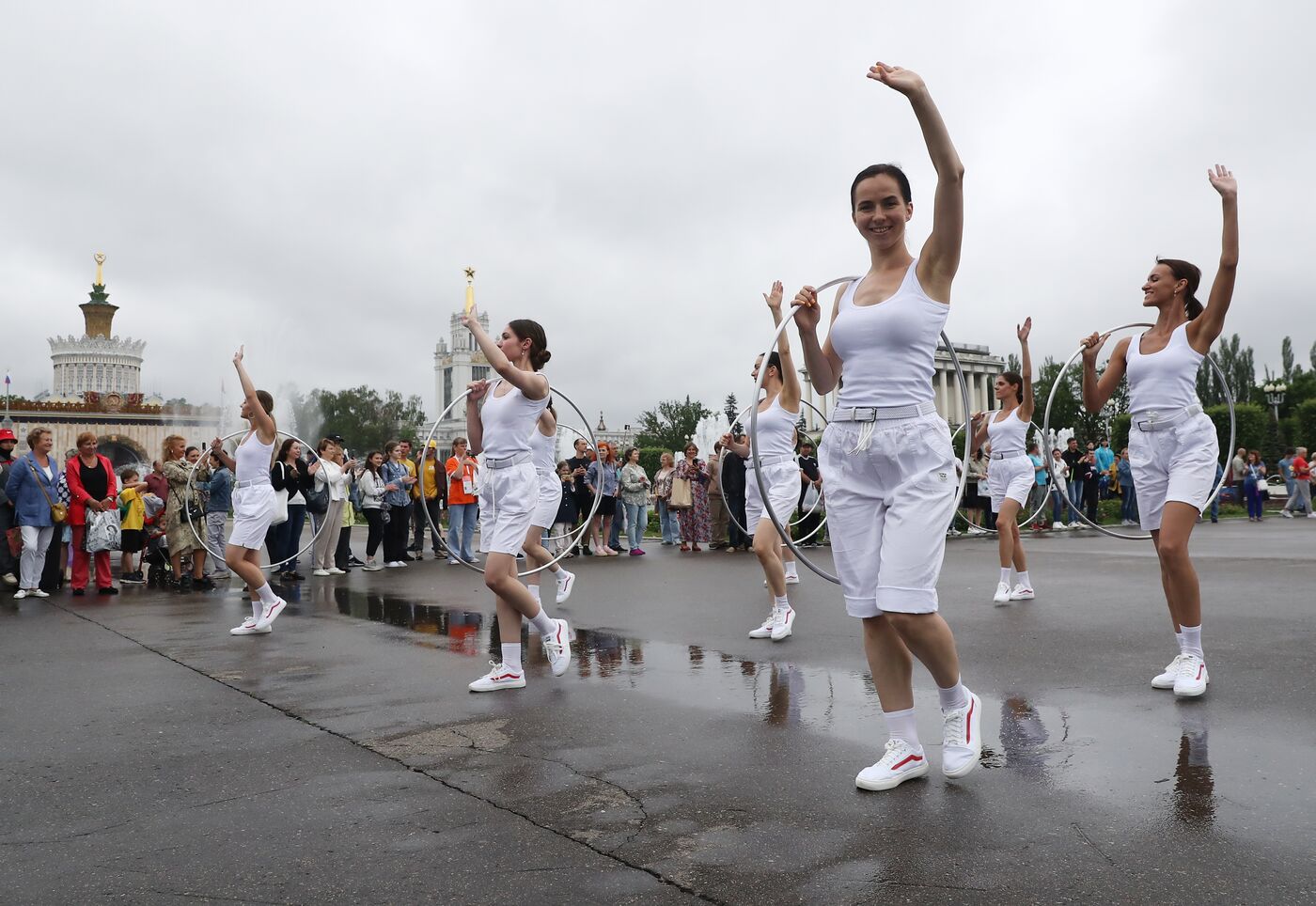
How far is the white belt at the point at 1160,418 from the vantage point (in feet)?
20.3

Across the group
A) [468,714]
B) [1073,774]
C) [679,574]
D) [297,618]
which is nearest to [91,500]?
[297,618]

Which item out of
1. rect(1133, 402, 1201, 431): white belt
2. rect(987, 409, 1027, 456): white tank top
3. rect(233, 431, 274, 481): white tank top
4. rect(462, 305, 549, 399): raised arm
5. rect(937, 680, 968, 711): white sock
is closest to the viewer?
rect(937, 680, 968, 711): white sock

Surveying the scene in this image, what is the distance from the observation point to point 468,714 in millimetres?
5934

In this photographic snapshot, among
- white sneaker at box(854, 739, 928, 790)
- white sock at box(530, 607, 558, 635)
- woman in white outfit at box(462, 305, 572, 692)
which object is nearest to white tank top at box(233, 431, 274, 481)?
woman in white outfit at box(462, 305, 572, 692)

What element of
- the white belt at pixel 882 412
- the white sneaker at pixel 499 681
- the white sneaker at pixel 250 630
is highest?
the white belt at pixel 882 412

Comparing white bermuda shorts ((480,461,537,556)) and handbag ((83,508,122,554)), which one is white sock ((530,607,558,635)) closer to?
white bermuda shorts ((480,461,537,556))

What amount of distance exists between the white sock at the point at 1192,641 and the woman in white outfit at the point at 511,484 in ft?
12.6

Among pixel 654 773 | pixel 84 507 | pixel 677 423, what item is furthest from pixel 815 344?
pixel 677 423

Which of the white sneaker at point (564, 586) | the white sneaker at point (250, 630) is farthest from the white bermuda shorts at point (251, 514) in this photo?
the white sneaker at point (564, 586)

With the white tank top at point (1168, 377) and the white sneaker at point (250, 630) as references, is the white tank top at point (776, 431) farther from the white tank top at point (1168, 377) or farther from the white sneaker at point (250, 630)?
the white sneaker at point (250, 630)

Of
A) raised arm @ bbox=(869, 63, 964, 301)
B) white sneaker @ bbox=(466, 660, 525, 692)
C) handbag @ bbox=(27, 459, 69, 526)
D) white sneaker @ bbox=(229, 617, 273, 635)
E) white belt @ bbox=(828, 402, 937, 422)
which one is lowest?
white sneaker @ bbox=(229, 617, 273, 635)

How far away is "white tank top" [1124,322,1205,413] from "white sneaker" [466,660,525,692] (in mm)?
4111

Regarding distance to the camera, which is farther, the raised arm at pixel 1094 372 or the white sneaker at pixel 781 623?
the white sneaker at pixel 781 623

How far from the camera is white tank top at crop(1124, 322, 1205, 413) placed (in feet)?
20.5
